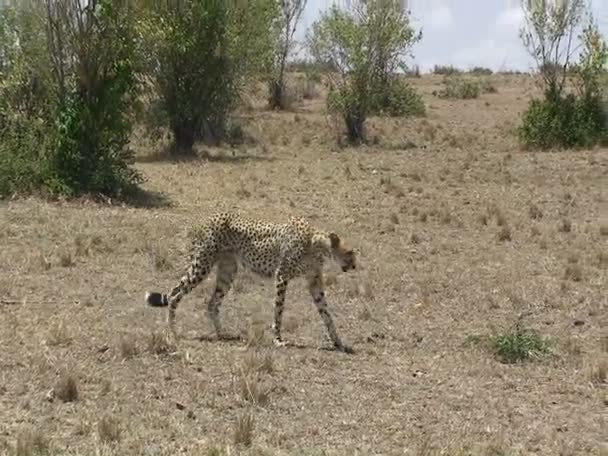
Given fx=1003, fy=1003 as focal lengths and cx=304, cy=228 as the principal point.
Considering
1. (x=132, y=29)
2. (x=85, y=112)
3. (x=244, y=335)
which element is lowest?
(x=244, y=335)

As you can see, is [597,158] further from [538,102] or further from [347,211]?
[347,211]

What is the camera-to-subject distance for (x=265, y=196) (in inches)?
852

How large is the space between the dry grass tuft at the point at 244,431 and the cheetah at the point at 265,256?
2.85 meters

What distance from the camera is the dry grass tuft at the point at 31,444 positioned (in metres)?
6.76

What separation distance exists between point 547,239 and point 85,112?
9.75 meters

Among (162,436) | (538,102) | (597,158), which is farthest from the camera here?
(538,102)

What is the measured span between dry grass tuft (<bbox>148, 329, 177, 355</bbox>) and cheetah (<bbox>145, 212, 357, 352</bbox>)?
89 cm

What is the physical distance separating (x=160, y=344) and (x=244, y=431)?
2.60 metres

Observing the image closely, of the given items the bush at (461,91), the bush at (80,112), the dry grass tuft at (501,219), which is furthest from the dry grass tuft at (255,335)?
the bush at (461,91)

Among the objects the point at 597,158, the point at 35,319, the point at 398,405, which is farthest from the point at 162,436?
the point at 597,158

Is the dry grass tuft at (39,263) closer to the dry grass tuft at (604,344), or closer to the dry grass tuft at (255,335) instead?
the dry grass tuft at (255,335)

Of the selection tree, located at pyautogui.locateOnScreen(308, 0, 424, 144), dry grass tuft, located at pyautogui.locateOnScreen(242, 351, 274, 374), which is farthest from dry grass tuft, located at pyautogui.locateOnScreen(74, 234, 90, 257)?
tree, located at pyautogui.locateOnScreen(308, 0, 424, 144)

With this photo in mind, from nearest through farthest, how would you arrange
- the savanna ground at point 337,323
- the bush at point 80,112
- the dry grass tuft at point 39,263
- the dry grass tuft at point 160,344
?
1. the savanna ground at point 337,323
2. the dry grass tuft at point 160,344
3. the dry grass tuft at point 39,263
4. the bush at point 80,112

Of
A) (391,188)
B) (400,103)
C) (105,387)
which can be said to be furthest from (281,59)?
(105,387)
